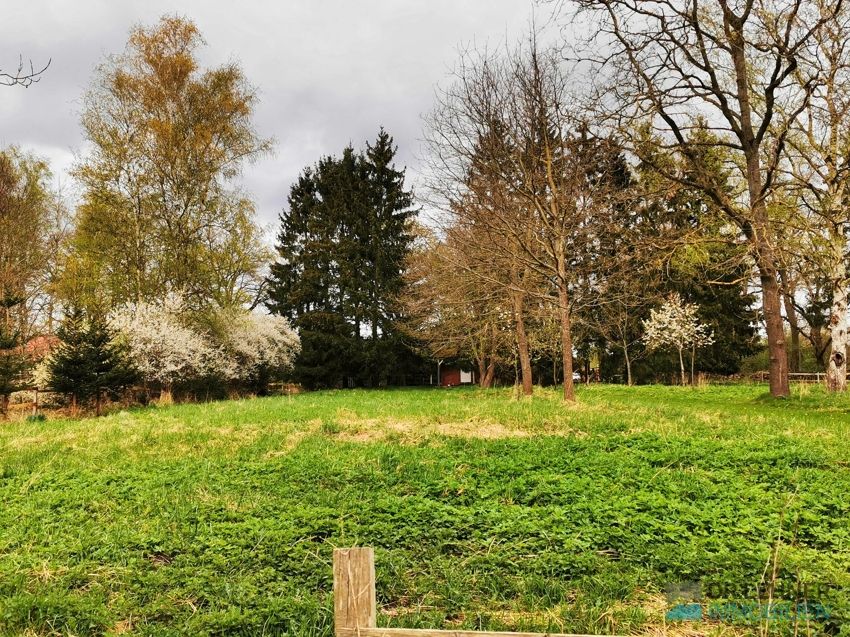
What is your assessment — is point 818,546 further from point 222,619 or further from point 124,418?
point 124,418

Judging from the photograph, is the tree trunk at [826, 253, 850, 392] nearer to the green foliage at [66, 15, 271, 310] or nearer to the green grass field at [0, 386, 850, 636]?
the green grass field at [0, 386, 850, 636]

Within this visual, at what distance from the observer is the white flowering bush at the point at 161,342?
20.2 metres

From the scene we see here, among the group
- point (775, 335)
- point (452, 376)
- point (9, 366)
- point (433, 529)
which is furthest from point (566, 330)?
point (452, 376)

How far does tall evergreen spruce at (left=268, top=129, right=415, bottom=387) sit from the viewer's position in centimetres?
3253

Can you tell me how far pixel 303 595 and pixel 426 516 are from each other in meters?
1.55

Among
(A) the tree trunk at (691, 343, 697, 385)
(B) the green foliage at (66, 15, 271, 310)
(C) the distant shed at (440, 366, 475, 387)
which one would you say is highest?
(B) the green foliage at (66, 15, 271, 310)

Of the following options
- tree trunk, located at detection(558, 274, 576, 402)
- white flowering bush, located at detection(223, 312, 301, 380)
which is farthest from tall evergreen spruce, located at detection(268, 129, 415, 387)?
tree trunk, located at detection(558, 274, 576, 402)

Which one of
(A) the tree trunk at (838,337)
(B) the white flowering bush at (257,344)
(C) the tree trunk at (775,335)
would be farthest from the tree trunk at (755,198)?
(B) the white flowering bush at (257,344)

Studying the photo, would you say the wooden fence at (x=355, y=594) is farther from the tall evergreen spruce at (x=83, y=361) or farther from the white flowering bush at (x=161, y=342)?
the white flowering bush at (x=161, y=342)

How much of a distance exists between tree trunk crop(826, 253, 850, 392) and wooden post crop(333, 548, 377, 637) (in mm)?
16718

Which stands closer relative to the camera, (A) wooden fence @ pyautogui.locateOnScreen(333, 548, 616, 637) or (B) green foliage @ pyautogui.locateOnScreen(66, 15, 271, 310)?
(A) wooden fence @ pyautogui.locateOnScreen(333, 548, 616, 637)

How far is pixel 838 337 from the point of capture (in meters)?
14.5

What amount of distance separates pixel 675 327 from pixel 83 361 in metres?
26.9

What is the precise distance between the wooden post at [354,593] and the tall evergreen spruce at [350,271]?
99.0 ft
